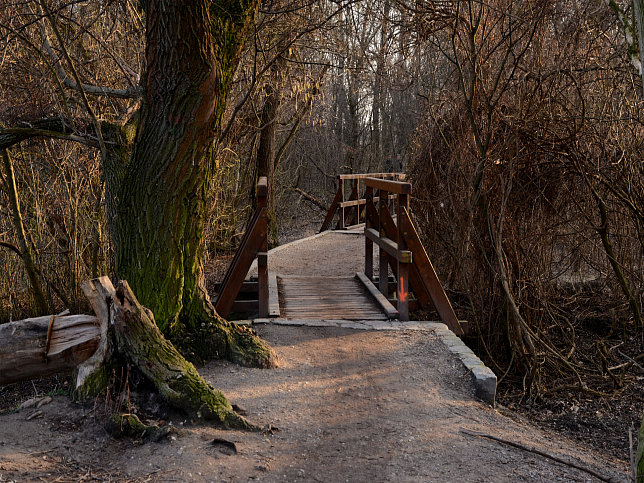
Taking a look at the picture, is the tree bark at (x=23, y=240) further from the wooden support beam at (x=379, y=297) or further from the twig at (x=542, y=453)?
the twig at (x=542, y=453)

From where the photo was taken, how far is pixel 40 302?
8641mm

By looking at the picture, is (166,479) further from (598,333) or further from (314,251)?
(314,251)

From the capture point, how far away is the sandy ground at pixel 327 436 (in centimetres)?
363

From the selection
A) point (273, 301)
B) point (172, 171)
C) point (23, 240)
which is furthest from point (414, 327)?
point (23, 240)

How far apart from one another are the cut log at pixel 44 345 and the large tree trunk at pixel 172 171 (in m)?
1.33

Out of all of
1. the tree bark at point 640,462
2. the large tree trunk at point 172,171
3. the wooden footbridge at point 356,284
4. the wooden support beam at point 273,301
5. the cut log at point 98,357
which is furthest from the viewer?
the wooden support beam at point 273,301

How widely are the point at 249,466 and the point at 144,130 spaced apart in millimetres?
3202

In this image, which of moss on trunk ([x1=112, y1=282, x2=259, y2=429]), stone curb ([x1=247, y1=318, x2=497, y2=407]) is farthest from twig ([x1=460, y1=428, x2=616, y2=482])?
moss on trunk ([x1=112, y1=282, x2=259, y2=429])

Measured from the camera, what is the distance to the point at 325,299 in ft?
27.7

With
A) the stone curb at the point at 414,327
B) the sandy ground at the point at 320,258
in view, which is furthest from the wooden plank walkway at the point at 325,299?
the sandy ground at the point at 320,258

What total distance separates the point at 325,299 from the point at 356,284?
3.50ft

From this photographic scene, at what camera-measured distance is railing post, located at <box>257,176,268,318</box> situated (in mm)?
7139

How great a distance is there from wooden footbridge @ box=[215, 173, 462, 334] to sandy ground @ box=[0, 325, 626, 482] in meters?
1.12

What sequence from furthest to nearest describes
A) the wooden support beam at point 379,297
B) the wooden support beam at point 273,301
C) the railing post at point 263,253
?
the wooden support beam at point 379,297 → the wooden support beam at point 273,301 → the railing post at point 263,253
